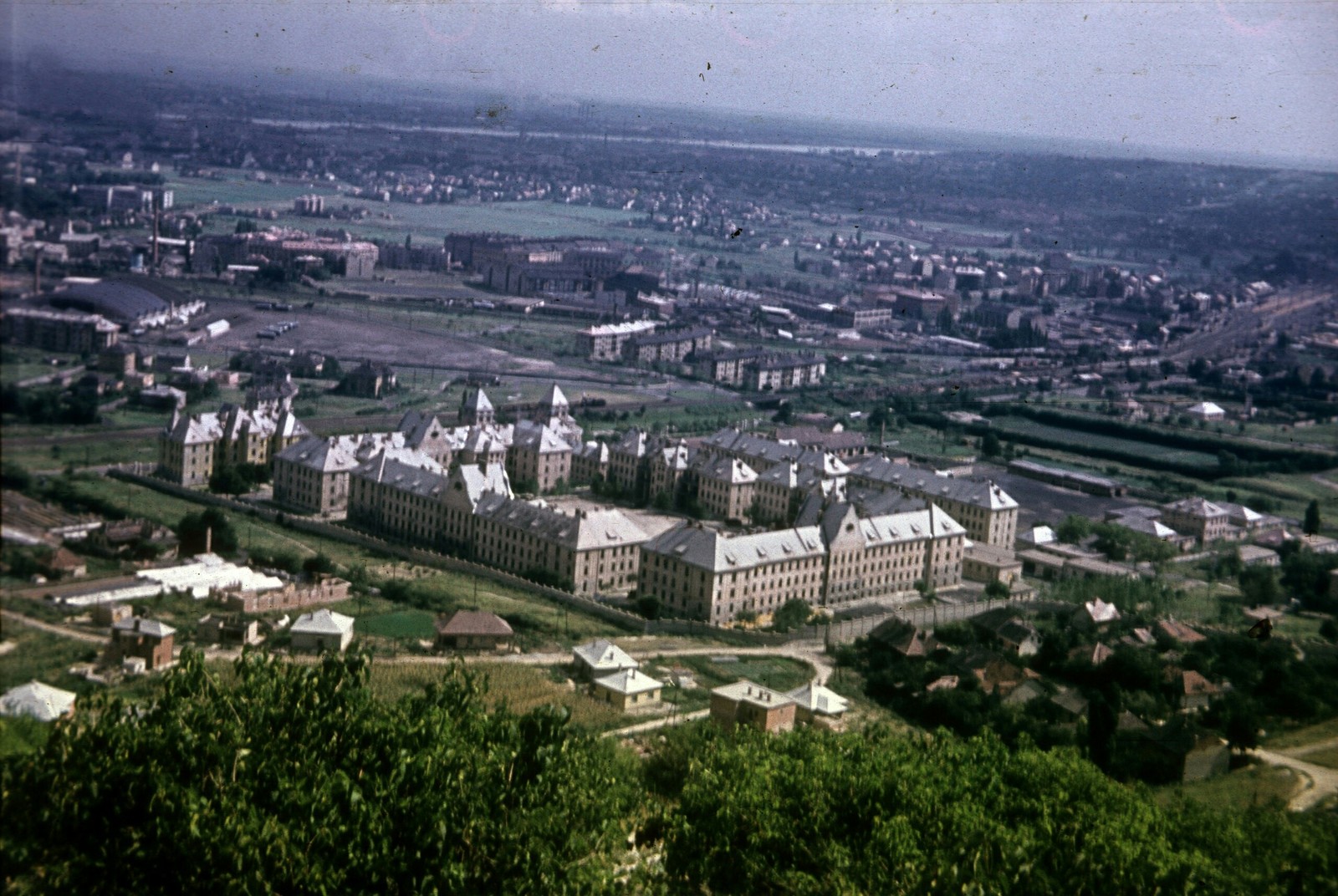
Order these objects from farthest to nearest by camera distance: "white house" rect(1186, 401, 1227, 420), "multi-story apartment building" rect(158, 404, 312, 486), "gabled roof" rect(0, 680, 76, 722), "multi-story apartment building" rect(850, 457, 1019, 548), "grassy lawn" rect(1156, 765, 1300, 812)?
"white house" rect(1186, 401, 1227, 420)
"multi-story apartment building" rect(850, 457, 1019, 548)
"multi-story apartment building" rect(158, 404, 312, 486)
"grassy lawn" rect(1156, 765, 1300, 812)
"gabled roof" rect(0, 680, 76, 722)

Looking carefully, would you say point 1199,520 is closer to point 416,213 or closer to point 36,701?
point 36,701

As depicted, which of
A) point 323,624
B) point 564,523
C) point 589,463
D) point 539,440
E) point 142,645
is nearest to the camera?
point 142,645

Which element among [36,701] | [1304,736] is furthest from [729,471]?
→ [36,701]

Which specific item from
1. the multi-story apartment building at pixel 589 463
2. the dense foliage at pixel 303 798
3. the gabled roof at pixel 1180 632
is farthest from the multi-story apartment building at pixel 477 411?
the dense foliage at pixel 303 798

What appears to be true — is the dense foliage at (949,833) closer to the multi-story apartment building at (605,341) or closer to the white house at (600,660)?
the white house at (600,660)

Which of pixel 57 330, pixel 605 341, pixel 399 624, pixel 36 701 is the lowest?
pixel 399 624

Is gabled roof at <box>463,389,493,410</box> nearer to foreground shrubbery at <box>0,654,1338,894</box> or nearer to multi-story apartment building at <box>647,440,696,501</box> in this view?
multi-story apartment building at <box>647,440,696,501</box>

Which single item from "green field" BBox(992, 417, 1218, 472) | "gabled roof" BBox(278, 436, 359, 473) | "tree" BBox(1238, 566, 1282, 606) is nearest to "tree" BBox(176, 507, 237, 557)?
"gabled roof" BBox(278, 436, 359, 473)
